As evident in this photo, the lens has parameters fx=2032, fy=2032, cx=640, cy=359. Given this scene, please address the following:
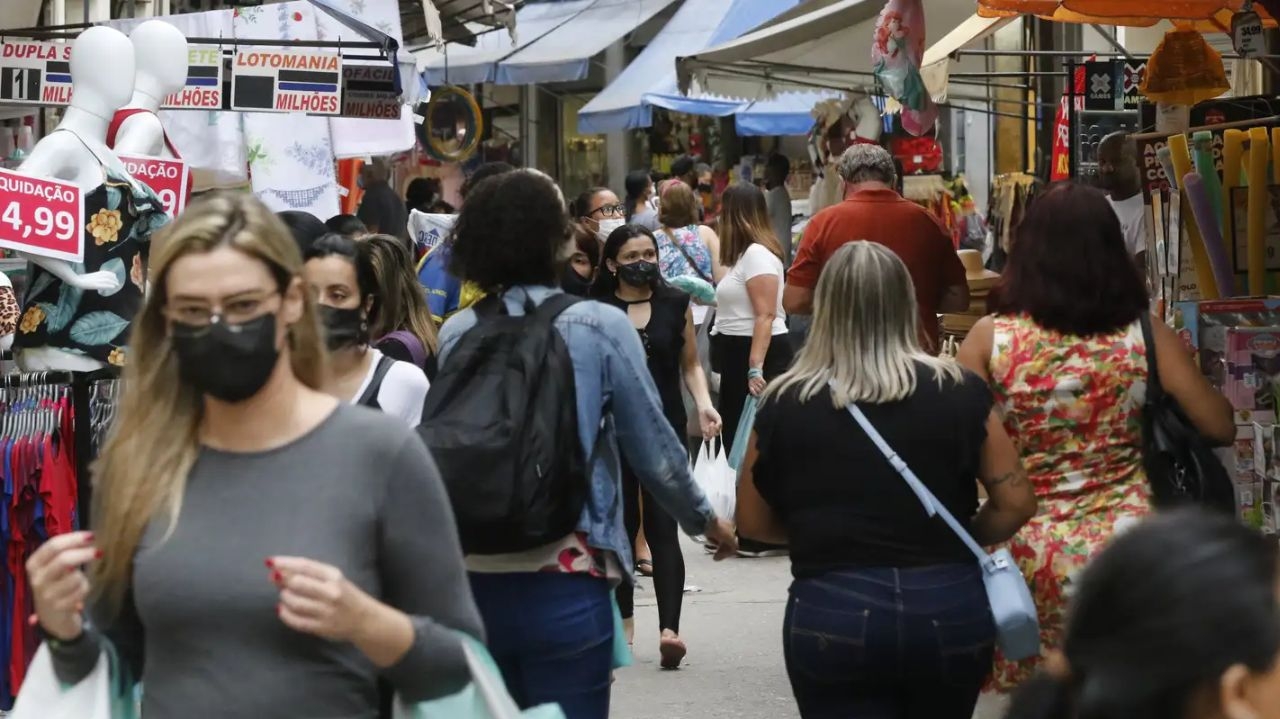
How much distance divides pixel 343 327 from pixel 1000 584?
6.07ft

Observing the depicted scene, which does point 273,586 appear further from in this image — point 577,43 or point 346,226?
point 577,43

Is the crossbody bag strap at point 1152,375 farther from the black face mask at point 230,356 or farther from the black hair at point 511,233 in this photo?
the black face mask at point 230,356

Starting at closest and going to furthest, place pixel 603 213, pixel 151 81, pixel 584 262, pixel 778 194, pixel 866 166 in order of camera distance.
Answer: pixel 866 166 < pixel 584 262 < pixel 151 81 < pixel 603 213 < pixel 778 194

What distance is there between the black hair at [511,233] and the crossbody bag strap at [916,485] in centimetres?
82

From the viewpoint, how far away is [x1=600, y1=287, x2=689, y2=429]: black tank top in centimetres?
872

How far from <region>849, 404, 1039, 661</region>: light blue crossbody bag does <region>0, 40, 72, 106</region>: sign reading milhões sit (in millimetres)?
6508

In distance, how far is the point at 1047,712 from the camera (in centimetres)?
233

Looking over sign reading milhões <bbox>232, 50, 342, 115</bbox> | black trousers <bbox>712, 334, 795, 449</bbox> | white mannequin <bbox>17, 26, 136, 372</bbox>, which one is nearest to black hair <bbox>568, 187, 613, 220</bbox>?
black trousers <bbox>712, 334, 795, 449</bbox>

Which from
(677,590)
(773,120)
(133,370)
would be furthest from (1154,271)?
(773,120)

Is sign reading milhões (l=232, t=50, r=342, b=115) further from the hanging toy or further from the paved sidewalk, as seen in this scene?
the paved sidewalk

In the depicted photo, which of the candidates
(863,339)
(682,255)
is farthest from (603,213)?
(863,339)

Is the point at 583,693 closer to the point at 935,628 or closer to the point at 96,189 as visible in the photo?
the point at 935,628

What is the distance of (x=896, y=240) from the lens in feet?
27.6

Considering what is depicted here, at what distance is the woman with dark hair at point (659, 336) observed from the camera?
834cm
